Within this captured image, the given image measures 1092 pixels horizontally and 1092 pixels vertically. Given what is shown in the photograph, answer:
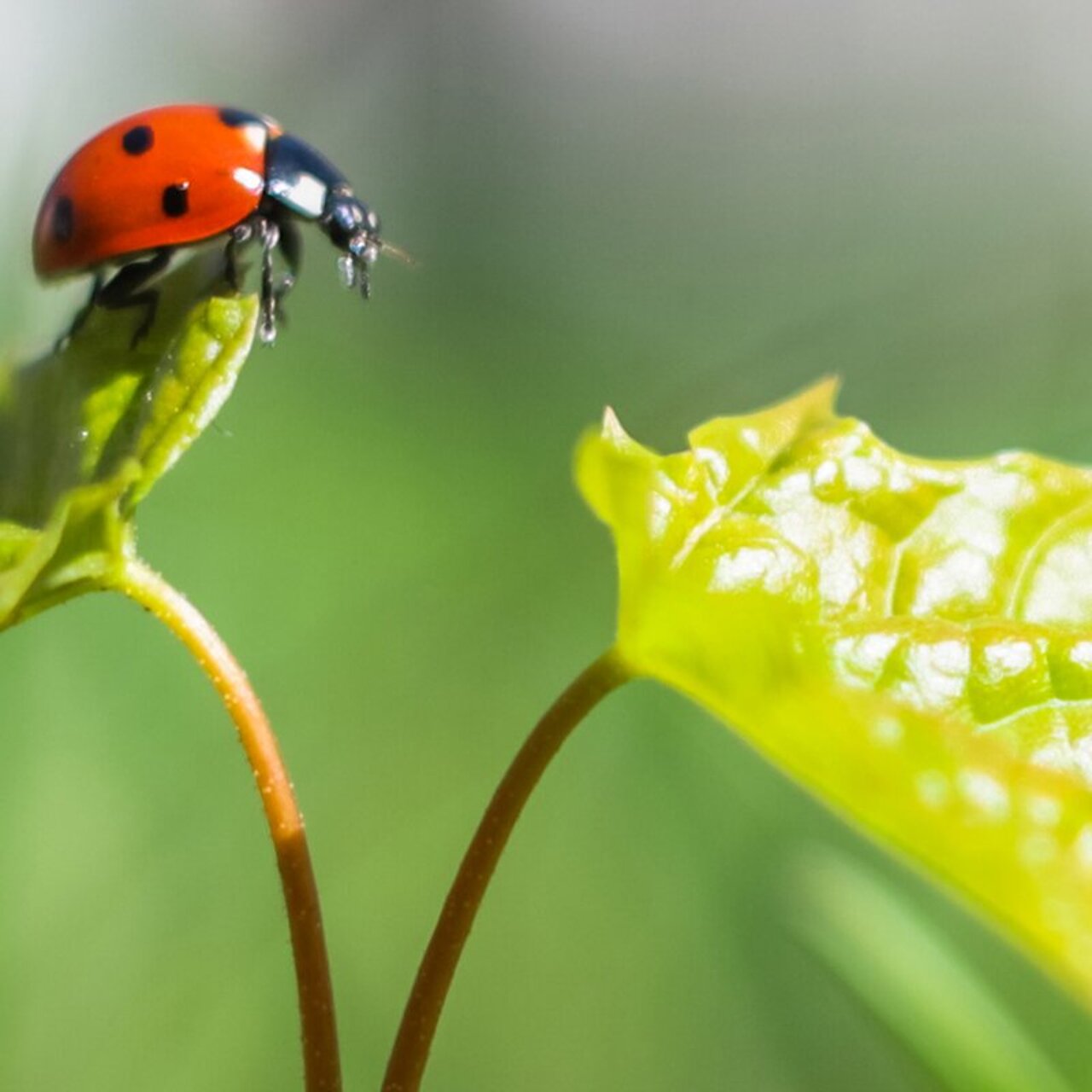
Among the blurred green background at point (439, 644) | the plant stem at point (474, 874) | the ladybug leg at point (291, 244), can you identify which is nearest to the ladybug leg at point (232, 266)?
the blurred green background at point (439, 644)

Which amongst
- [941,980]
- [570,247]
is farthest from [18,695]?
[570,247]

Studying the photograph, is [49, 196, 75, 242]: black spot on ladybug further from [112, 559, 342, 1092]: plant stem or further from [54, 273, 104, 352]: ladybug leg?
[112, 559, 342, 1092]: plant stem

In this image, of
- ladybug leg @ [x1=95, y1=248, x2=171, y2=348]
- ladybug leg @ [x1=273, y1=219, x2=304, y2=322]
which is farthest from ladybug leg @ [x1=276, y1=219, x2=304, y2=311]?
ladybug leg @ [x1=95, y1=248, x2=171, y2=348]

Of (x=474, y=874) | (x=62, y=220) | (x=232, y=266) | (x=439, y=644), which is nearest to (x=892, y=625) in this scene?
(x=474, y=874)

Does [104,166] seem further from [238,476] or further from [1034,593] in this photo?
[238,476]

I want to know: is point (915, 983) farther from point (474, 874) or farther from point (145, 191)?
point (145, 191)

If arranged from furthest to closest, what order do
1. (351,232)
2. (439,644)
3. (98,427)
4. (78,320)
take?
(439,644) < (351,232) < (78,320) < (98,427)

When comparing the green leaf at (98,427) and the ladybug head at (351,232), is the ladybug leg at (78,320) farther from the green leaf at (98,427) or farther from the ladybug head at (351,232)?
the ladybug head at (351,232)
